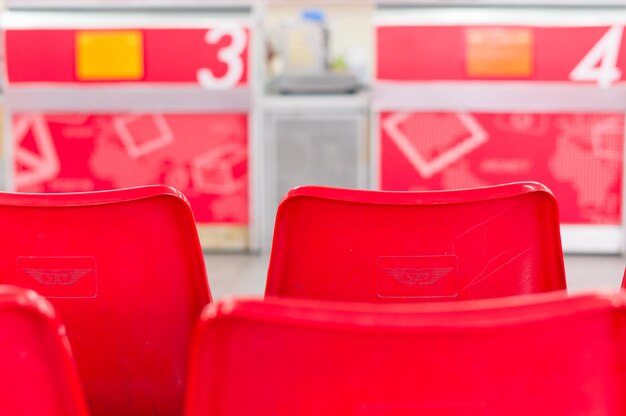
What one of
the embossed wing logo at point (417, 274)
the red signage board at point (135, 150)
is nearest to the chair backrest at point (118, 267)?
the embossed wing logo at point (417, 274)

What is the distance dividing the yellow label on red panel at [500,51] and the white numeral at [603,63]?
28 cm

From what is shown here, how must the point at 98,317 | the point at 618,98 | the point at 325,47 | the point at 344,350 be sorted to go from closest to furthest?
the point at 344,350 → the point at 98,317 → the point at 618,98 → the point at 325,47

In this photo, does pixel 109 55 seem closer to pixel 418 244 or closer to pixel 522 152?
pixel 522 152

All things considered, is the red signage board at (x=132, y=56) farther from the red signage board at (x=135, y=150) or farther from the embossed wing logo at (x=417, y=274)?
the embossed wing logo at (x=417, y=274)

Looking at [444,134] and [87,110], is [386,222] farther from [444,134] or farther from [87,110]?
[87,110]

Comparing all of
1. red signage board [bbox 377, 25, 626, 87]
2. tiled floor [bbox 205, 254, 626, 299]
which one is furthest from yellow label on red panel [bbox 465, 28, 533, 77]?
tiled floor [bbox 205, 254, 626, 299]

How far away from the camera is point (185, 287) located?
972 millimetres

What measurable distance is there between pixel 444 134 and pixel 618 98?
0.96 metres

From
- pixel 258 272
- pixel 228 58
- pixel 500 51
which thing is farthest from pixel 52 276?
Result: pixel 500 51

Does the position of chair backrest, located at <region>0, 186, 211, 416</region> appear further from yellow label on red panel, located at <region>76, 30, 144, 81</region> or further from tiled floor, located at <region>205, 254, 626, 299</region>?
yellow label on red panel, located at <region>76, 30, 144, 81</region>

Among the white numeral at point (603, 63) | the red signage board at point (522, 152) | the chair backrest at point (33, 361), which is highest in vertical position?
the white numeral at point (603, 63)

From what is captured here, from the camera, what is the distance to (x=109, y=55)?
376cm

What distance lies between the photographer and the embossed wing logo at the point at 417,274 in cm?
98

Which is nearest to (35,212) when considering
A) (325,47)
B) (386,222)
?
(386,222)
